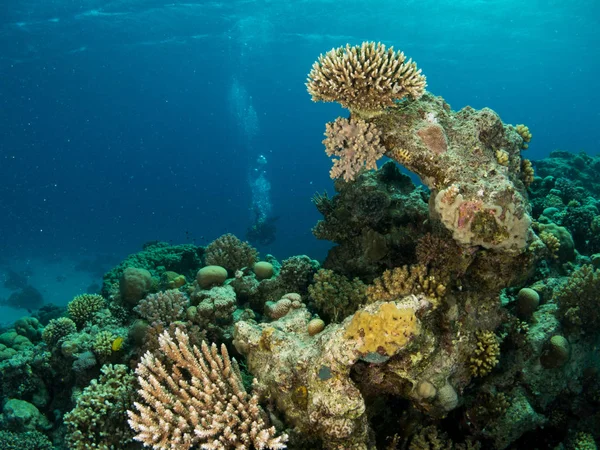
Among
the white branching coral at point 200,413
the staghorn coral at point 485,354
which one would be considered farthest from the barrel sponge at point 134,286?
the staghorn coral at point 485,354

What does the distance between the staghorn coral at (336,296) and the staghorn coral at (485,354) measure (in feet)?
6.24

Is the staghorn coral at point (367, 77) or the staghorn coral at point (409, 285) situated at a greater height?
the staghorn coral at point (367, 77)

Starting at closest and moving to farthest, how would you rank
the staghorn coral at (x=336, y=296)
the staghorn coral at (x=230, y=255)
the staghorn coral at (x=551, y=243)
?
1. the staghorn coral at (x=336, y=296)
2. the staghorn coral at (x=551, y=243)
3. the staghorn coral at (x=230, y=255)

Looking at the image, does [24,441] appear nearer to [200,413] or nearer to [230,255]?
[200,413]

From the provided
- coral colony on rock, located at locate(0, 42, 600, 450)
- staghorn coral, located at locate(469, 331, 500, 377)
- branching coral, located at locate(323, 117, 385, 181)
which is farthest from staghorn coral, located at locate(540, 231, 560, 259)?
branching coral, located at locate(323, 117, 385, 181)

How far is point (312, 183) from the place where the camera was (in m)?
94.1

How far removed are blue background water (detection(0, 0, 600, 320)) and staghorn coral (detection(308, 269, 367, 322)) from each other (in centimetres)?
1883

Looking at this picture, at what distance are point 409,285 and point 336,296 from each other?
1.63 metres

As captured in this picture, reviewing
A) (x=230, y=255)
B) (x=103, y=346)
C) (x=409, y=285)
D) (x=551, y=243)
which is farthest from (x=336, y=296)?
(x=551, y=243)

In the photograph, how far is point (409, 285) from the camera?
5.39 metres

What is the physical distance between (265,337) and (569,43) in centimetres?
8714

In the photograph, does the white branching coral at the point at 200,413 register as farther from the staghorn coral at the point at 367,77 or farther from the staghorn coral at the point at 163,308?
the staghorn coral at the point at 367,77

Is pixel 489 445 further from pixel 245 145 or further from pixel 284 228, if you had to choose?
pixel 245 145

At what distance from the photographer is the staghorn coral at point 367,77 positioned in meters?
5.51
